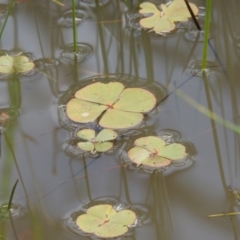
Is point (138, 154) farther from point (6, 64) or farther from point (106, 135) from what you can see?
point (6, 64)

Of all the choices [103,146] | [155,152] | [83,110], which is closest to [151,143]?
[155,152]

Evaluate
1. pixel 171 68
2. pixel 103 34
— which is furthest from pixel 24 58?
pixel 171 68

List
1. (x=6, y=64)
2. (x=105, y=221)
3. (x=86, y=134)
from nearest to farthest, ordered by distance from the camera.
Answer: (x=105, y=221) → (x=86, y=134) → (x=6, y=64)

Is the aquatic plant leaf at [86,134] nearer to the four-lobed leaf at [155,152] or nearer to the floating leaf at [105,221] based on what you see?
the four-lobed leaf at [155,152]

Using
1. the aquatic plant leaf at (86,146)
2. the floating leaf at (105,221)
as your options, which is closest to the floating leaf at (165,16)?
the aquatic plant leaf at (86,146)

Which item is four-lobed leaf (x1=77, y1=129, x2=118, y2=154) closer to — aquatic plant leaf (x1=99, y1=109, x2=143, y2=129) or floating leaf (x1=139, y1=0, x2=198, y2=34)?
aquatic plant leaf (x1=99, y1=109, x2=143, y2=129)

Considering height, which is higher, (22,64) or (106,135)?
(22,64)

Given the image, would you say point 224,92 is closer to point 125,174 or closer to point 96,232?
point 125,174
